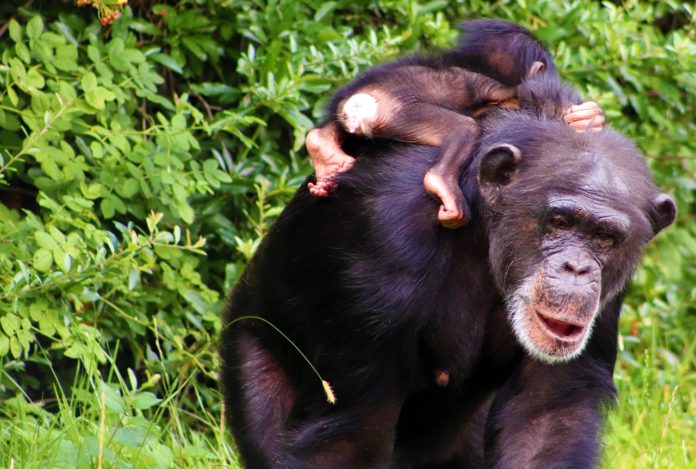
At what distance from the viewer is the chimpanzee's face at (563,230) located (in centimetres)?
397

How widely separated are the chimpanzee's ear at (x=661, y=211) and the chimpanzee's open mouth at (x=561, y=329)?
0.53 m

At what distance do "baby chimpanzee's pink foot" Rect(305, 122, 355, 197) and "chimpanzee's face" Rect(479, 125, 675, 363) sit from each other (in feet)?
1.83

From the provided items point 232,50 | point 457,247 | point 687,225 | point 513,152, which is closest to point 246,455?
point 457,247

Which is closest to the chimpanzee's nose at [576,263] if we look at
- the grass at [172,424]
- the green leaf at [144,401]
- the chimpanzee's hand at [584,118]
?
the chimpanzee's hand at [584,118]

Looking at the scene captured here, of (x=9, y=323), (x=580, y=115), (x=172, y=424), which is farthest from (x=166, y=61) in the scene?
(x=580, y=115)

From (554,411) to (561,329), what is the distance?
33 centimetres

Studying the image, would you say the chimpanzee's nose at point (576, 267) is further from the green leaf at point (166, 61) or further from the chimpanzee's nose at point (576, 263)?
the green leaf at point (166, 61)

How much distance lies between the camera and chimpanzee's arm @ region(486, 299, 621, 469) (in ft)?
13.6

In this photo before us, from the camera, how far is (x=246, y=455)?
4699 mm

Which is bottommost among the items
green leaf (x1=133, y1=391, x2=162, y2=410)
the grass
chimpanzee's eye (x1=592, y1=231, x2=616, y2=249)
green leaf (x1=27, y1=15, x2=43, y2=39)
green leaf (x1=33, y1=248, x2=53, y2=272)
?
the grass

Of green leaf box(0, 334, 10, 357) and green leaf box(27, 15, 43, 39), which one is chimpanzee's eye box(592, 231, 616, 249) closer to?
green leaf box(0, 334, 10, 357)

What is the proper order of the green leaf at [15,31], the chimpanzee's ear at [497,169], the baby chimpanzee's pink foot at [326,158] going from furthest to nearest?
1. the green leaf at [15,31]
2. the baby chimpanzee's pink foot at [326,158]
3. the chimpanzee's ear at [497,169]

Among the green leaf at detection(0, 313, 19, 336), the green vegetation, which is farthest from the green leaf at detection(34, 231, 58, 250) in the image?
the green leaf at detection(0, 313, 19, 336)

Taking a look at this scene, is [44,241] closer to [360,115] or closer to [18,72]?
[18,72]
